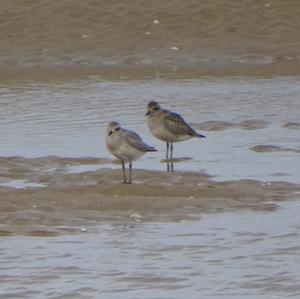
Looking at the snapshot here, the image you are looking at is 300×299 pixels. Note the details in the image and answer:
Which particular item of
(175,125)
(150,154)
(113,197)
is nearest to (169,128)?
(175,125)

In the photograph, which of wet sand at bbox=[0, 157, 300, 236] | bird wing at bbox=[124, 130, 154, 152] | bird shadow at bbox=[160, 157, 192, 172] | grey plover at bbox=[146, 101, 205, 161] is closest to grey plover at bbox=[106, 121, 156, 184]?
bird wing at bbox=[124, 130, 154, 152]

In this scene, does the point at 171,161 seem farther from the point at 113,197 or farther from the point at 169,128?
the point at 113,197

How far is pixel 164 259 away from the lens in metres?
9.62

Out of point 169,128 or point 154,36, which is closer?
point 169,128

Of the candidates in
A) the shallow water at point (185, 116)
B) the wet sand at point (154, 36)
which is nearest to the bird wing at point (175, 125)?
the shallow water at point (185, 116)

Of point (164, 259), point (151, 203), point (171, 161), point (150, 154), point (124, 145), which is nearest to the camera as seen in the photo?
point (164, 259)

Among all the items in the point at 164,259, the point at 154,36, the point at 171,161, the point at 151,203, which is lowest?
the point at 164,259

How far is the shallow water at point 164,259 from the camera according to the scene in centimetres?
880

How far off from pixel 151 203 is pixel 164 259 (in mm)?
2121

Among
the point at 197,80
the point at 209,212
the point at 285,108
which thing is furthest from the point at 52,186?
the point at 197,80

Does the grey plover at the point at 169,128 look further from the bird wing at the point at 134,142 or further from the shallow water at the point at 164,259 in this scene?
the shallow water at the point at 164,259

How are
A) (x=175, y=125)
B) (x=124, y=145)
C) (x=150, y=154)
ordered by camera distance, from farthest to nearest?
(x=150, y=154) → (x=175, y=125) → (x=124, y=145)

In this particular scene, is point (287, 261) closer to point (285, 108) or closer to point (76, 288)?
point (76, 288)

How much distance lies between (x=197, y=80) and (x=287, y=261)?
39.6ft
